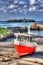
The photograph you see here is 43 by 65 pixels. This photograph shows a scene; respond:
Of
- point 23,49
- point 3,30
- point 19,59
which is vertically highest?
point 3,30

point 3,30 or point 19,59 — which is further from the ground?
point 3,30

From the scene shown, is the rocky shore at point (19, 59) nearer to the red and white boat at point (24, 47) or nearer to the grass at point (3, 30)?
the red and white boat at point (24, 47)

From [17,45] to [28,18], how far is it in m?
0.50

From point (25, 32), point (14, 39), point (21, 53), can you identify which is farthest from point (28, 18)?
point (21, 53)

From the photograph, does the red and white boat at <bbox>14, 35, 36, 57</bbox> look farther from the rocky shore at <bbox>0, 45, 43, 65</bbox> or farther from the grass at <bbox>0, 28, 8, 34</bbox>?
the grass at <bbox>0, 28, 8, 34</bbox>

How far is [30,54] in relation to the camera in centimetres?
260

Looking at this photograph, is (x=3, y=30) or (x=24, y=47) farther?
(x=3, y=30)

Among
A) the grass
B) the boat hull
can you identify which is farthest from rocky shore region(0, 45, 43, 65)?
the grass

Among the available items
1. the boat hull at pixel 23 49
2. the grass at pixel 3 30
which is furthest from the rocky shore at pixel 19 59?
the grass at pixel 3 30

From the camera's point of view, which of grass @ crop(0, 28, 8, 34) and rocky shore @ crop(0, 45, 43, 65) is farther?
grass @ crop(0, 28, 8, 34)

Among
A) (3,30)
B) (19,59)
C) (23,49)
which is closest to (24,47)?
(23,49)

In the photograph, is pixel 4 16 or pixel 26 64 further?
pixel 4 16

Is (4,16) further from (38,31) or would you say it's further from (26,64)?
(26,64)

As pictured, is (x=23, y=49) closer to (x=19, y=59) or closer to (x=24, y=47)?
(x=24, y=47)
